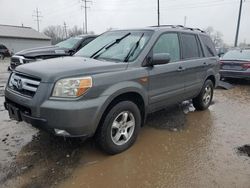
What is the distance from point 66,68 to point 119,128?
47.0 inches

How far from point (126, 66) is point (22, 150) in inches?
80.7

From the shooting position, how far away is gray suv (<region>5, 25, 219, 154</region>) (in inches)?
131

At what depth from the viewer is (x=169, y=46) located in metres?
4.90

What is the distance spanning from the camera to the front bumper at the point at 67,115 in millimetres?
3244

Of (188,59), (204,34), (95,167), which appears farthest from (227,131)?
(95,167)

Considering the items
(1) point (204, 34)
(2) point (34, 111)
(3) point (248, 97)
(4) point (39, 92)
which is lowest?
(3) point (248, 97)

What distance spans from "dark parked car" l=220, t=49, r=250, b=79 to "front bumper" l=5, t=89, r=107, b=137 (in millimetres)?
8137

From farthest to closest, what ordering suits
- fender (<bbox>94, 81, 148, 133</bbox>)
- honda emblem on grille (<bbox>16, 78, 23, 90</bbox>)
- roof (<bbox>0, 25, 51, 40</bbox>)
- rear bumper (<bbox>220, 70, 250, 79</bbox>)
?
1. roof (<bbox>0, 25, 51, 40</bbox>)
2. rear bumper (<bbox>220, 70, 250, 79</bbox>)
3. honda emblem on grille (<bbox>16, 78, 23, 90</bbox>)
4. fender (<bbox>94, 81, 148, 133</bbox>)

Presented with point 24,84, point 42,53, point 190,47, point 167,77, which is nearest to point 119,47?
point 167,77

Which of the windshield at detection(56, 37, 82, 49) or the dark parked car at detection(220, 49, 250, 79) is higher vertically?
the windshield at detection(56, 37, 82, 49)

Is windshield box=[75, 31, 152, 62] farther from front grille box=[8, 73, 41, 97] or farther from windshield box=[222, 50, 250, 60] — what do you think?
windshield box=[222, 50, 250, 60]

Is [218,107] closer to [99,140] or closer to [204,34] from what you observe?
[204,34]

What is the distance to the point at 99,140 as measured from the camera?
371 centimetres

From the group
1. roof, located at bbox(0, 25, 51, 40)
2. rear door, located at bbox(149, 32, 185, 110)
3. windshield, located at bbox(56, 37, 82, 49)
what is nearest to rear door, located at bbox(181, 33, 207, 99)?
rear door, located at bbox(149, 32, 185, 110)
